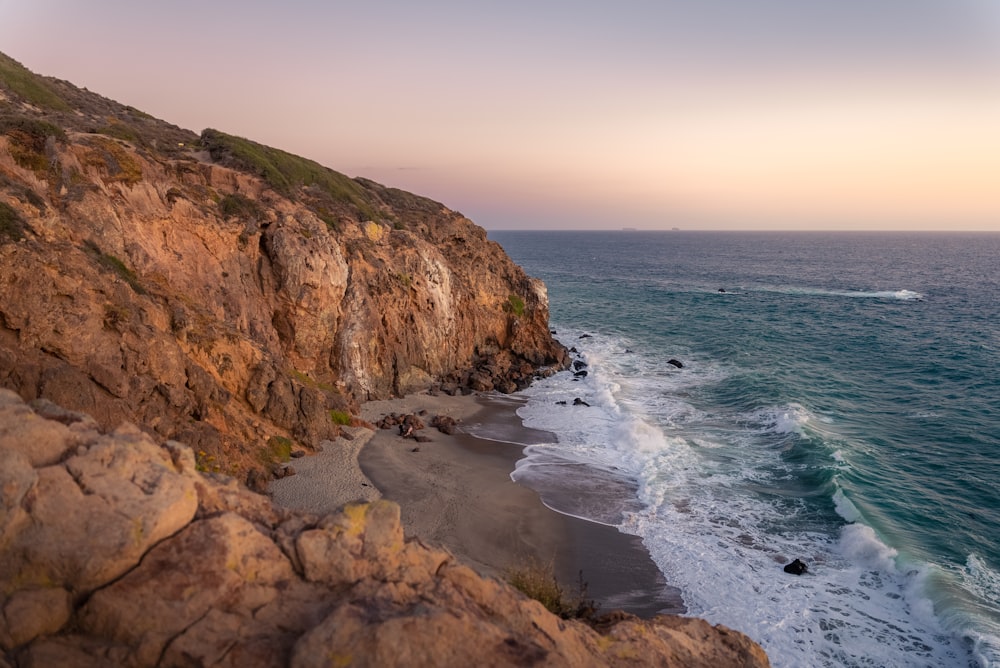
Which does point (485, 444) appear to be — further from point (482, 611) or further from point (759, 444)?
point (482, 611)

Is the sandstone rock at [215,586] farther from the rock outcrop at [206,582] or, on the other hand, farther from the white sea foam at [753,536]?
the white sea foam at [753,536]

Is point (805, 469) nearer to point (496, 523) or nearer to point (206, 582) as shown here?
point (496, 523)

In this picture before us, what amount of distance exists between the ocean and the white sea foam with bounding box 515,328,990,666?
0.07 m

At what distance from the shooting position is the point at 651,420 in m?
33.9

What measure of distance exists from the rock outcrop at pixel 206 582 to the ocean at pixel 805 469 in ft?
37.1

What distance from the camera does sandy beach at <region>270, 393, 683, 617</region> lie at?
18781mm

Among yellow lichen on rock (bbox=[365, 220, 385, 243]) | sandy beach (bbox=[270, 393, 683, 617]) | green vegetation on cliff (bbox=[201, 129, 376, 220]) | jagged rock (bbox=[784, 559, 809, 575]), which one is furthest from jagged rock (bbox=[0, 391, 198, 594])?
yellow lichen on rock (bbox=[365, 220, 385, 243])

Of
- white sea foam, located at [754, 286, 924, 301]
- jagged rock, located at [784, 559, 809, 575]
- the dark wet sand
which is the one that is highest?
white sea foam, located at [754, 286, 924, 301]

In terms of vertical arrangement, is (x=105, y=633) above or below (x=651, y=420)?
above

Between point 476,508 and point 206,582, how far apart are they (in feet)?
52.0

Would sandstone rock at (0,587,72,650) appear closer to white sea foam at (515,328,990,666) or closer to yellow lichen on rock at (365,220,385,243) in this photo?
white sea foam at (515,328,990,666)

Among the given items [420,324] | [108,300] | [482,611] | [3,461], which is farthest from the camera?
[420,324]

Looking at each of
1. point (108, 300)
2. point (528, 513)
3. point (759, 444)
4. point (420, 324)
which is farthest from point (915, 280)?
point (108, 300)

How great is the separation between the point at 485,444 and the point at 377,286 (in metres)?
11.9
